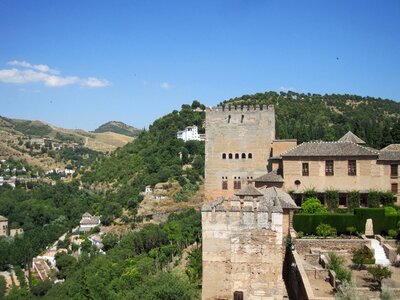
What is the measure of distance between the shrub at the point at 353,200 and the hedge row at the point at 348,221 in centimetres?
271

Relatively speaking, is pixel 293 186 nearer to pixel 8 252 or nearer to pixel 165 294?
pixel 165 294

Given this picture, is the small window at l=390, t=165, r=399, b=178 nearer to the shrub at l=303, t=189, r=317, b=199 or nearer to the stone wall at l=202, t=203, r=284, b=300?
the shrub at l=303, t=189, r=317, b=199

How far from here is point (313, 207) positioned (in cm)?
2739

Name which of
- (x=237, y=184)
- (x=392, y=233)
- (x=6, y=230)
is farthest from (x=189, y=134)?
(x=392, y=233)

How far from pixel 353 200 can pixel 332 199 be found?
4.32 feet

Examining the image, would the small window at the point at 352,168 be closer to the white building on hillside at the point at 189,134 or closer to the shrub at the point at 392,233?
the shrub at the point at 392,233

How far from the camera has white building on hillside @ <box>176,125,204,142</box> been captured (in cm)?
8707

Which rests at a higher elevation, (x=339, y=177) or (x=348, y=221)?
(x=339, y=177)

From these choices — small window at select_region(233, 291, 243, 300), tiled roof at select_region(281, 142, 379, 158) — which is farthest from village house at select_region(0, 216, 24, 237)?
small window at select_region(233, 291, 243, 300)

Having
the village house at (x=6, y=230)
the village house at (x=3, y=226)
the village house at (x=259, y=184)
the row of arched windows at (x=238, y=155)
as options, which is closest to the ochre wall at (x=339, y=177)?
the village house at (x=259, y=184)

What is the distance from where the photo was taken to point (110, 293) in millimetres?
33344

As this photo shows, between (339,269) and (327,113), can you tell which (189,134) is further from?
(339,269)

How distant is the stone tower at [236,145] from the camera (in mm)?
36250

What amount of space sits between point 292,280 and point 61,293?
122 feet
